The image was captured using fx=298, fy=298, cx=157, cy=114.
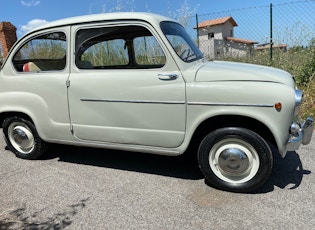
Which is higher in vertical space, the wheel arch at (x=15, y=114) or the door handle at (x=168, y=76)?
the door handle at (x=168, y=76)

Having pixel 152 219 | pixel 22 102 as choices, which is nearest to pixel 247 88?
pixel 152 219

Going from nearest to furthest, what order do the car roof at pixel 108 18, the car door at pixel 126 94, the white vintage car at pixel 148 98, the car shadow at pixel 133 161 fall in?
the white vintage car at pixel 148 98
the car door at pixel 126 94
the car roof at pixel 108 18
the car shadow at pixel 133 161

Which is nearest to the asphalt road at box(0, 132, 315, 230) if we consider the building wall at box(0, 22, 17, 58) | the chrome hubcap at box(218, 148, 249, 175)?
the chrome hubcap at box(218, 148, 249, 175)

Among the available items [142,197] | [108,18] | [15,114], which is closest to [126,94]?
[108,18]

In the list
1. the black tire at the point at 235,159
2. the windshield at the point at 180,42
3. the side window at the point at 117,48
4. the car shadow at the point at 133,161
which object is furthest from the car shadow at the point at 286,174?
the side window at the point at 117,48

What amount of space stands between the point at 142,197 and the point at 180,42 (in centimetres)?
190

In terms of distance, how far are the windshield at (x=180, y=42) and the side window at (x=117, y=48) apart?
0.59 feet

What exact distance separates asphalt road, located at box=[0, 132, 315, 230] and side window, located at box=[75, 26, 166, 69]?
4.53 ft

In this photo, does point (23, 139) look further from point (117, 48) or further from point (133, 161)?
point (117, 48)

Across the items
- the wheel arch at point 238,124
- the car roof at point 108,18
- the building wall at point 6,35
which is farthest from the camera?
the building wall at point 6,35

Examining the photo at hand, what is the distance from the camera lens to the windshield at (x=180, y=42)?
3416mm

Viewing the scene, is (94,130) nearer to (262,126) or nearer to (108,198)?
(108,198)

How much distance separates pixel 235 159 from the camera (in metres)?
3.18

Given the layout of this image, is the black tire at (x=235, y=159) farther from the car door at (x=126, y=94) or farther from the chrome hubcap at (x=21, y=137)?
the chrome hubcap at (x=21, y=137)
